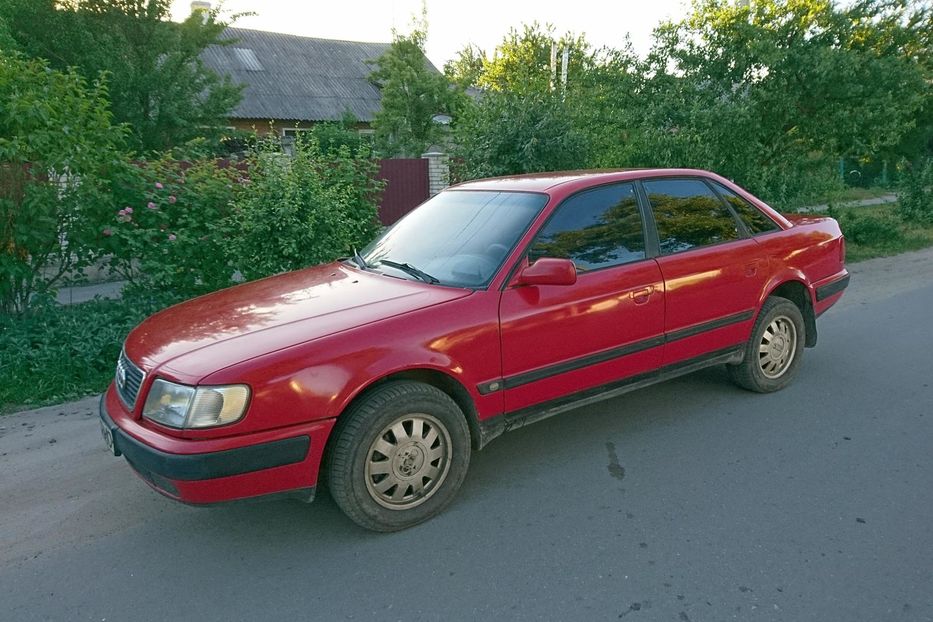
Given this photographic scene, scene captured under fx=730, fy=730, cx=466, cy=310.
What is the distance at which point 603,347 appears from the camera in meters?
4.12

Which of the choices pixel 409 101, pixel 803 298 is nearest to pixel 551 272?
pixel 803 298

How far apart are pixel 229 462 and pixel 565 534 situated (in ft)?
5.06

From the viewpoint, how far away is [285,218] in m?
6.97

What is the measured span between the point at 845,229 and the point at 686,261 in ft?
32.8

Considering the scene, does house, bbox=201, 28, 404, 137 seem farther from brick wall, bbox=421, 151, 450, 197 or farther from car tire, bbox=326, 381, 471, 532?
car tire, bbox=326, 381, 471, 532

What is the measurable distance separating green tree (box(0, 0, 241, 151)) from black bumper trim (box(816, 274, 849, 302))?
10.7 metres

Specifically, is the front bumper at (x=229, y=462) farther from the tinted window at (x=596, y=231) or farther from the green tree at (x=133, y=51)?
the green tree at (x=133, y=51)

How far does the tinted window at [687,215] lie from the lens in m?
4.55

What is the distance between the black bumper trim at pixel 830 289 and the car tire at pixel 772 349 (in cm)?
29

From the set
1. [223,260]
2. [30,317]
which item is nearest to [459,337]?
[223,260]

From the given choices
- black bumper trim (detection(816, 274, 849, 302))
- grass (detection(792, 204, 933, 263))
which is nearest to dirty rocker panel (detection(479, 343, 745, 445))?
black bumper trim (detection(816, 274, 849, 302))

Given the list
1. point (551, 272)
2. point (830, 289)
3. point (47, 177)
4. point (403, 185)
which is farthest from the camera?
point (403, 185)

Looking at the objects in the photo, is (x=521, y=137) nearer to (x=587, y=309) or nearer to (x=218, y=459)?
(x=587, y=309)

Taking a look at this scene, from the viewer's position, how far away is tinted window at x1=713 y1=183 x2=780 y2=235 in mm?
5008
